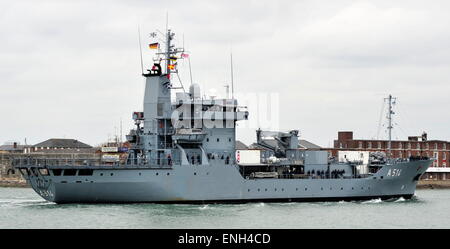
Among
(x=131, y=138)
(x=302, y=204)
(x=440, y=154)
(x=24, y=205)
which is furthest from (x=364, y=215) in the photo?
(x=440, y=154)

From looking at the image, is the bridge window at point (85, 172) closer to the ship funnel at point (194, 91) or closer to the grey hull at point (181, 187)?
the grey hull at point (181, 187)

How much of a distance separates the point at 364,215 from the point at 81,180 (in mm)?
14871

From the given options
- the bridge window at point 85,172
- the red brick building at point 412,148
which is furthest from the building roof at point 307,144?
the bridge window at point 85,172

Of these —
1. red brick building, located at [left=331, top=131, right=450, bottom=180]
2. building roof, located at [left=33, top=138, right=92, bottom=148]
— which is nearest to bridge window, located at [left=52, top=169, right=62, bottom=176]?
red brick building, located at [left=331, top=131, right=450, bottom=180]

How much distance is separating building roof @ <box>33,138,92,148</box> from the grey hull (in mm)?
43223

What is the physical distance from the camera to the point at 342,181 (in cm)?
4372

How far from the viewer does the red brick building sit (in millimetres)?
74688

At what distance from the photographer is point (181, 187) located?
38625 mm

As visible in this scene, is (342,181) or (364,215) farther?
(342,181)

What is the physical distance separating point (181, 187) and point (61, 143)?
156 ft

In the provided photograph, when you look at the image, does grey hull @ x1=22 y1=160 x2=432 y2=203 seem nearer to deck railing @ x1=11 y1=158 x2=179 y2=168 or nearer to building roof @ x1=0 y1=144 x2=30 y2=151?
deck railing @ x1=11 y1=158 x2=179 y2=168

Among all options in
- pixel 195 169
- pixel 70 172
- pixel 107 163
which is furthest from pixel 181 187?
pixel 70 172
